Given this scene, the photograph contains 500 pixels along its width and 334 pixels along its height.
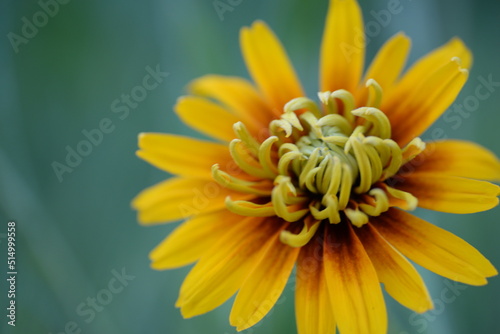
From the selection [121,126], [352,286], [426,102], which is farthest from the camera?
[121,126]

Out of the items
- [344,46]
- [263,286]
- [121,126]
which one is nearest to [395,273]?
[263,286]

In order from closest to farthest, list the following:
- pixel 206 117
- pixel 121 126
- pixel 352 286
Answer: pixel 352 286, pixel 206 117, pixel 121 126

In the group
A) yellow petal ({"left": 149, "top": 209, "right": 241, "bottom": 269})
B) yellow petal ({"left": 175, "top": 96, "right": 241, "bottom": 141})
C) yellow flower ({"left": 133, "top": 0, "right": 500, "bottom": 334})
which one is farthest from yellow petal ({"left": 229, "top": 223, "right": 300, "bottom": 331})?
yellow petal ({"left": 175, "top": 96, "right": 241, "bottom": 141})

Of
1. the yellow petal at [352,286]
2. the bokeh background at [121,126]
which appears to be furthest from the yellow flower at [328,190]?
the bokeh background at [121,126]

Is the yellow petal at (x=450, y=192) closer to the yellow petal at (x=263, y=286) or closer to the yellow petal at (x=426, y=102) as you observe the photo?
the yellow petal at (x=426, y=102)

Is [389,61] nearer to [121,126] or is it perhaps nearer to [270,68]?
[270,68]

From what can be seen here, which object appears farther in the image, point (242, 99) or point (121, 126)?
point (121, 126)

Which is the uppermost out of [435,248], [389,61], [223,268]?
[389,61]

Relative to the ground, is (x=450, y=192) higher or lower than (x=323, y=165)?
lower
